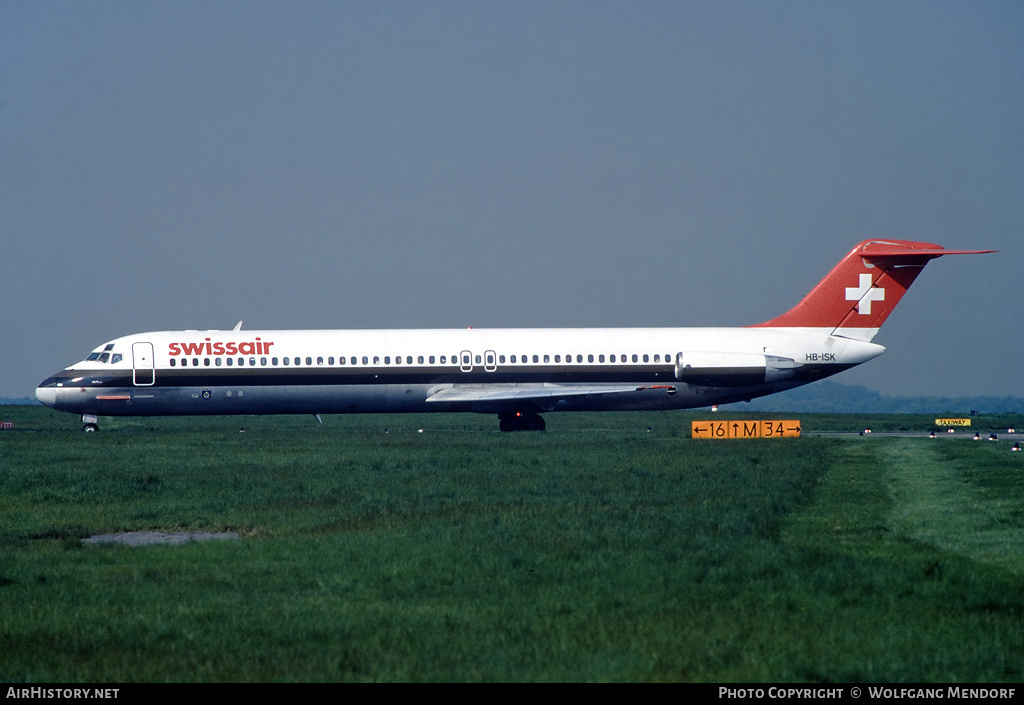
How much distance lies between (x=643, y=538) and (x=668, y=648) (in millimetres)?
6153

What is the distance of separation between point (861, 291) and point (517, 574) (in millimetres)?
36116

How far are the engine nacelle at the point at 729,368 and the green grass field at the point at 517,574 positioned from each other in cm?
1697

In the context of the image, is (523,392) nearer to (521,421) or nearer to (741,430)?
(521,421)

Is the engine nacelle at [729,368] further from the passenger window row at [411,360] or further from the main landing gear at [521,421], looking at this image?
the main landing gear at [521,421]

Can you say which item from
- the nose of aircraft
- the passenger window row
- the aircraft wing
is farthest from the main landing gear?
the nose of aircraft

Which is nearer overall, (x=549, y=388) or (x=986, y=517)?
(x=986, y=517)

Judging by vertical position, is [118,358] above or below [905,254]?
below

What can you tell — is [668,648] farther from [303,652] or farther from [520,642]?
[303,652]

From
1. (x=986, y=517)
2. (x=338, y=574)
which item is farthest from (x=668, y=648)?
(x=986, y=517)

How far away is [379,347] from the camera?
1720 inches

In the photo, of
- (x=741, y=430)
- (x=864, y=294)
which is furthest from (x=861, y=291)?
(x=741, y=430)

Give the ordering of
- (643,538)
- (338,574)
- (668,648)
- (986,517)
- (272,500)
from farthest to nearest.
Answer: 1. (272,500)
2. (986,517)
3. (643,538)
4. (338,574)
5. (668,648)
